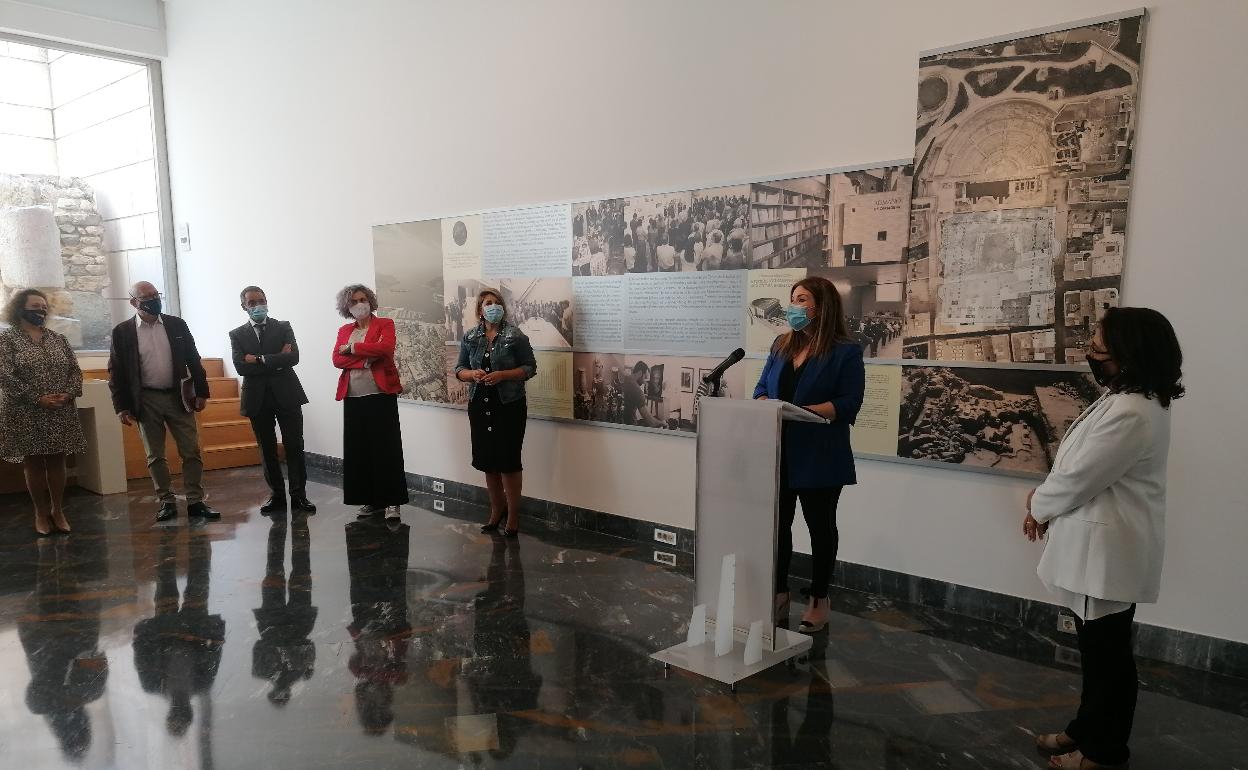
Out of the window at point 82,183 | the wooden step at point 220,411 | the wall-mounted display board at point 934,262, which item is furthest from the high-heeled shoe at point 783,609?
the window at point 82,183

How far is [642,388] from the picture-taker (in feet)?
15.7

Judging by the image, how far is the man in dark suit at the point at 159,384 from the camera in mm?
5367

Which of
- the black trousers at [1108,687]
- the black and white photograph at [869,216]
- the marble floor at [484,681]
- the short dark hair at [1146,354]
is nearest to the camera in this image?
the short dark hair at [1146,354]

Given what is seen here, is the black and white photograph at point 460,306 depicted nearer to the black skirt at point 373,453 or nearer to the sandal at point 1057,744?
the black skirt at point 373,453

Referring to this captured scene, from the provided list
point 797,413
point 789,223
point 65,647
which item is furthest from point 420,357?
point 797,413

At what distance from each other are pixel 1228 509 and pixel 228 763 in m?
3.82

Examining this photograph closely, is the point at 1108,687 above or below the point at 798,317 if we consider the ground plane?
below

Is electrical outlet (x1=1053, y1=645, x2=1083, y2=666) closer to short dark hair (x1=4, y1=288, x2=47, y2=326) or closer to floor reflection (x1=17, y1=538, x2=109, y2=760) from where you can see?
floor reflection (x1=17, y1=538, x2=109, y2=760)

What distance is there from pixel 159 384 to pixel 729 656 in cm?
460

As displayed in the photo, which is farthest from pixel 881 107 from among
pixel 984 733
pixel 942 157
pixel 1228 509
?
pixel 984 733

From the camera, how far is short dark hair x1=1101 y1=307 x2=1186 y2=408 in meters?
2.16

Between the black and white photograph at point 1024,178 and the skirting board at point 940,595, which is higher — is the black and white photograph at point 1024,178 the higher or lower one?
the higher one

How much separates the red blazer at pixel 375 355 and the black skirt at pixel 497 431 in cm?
77

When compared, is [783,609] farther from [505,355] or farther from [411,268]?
[411,268]
